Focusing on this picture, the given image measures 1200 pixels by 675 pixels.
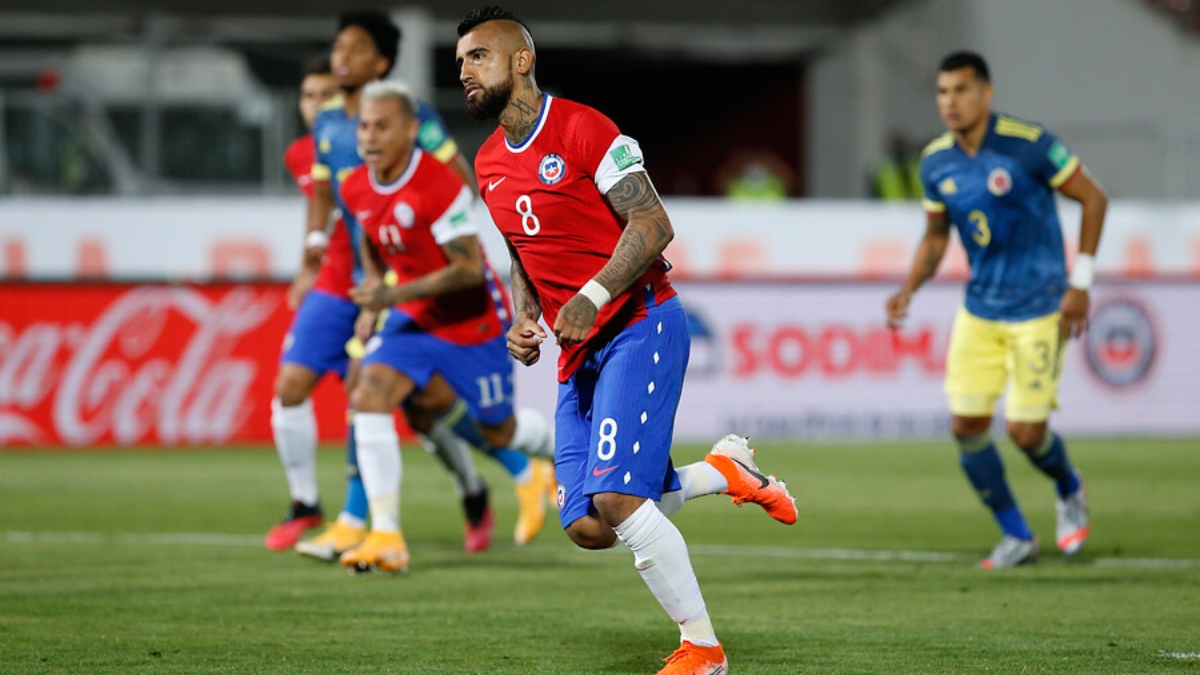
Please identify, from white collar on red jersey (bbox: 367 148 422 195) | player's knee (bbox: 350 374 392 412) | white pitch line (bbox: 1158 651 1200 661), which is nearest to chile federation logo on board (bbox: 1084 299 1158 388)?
white collar on red jersey (bbox: 367 148 422 195)

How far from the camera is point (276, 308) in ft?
56.4

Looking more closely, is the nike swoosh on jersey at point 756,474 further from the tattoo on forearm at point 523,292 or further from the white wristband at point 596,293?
the white wristband at point 596,293

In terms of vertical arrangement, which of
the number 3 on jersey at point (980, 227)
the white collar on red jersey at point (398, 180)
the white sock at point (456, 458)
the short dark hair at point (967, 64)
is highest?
the short dark hair at point (967, 64)

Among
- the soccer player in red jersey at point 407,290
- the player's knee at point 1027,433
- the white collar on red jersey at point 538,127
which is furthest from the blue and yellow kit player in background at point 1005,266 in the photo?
the white collar on red jersey at point 538,127

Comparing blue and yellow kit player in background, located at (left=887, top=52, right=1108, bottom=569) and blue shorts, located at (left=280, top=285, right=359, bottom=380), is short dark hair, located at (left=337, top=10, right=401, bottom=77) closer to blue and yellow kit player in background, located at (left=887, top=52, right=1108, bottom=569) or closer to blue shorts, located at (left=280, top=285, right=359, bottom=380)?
blue shorts, located at (left=280, top=285, right=359, bottom=380)

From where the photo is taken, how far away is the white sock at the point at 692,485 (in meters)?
5.62

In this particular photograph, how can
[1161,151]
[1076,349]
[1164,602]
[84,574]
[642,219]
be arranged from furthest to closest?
[1161,151], [1076,349], [84,574], [1164,602], [642,219]

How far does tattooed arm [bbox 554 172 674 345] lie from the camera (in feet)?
16.3

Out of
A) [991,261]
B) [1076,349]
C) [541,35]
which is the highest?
[541,35]

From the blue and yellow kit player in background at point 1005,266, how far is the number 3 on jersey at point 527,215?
12.1ft

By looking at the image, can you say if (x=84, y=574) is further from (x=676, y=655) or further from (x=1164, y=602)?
(x=1164, y=602)

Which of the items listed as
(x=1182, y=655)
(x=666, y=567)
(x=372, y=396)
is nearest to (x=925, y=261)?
(x=372, y=396)

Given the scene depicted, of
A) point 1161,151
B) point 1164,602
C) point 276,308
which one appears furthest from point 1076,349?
point 1164,602

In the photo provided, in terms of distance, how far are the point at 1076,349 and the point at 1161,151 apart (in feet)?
17.1
